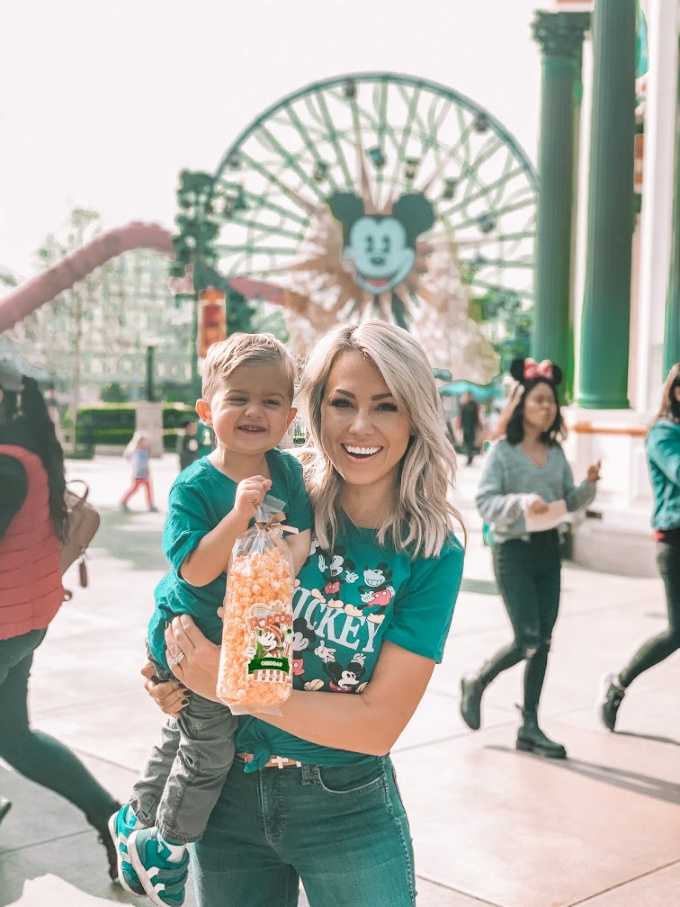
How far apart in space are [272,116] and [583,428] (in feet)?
82.0

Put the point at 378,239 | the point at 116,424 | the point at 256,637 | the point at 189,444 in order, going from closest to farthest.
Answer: the point at 256,637 < the point at 189,444 < the point at 378,239 < the point at 116,424

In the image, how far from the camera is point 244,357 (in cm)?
249

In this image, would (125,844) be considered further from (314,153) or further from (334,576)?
(314,153)

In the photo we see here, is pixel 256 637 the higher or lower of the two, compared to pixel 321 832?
higher

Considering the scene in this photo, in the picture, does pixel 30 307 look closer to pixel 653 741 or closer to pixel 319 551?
pixel 653 741

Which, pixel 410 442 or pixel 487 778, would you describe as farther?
pixel 487 778

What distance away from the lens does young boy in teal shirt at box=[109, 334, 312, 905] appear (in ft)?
7.63

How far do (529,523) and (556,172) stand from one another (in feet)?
38.0

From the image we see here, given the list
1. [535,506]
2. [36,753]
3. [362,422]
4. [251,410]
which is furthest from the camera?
[535,506]

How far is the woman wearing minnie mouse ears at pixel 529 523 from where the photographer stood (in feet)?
19.4

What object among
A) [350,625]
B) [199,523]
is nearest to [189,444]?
[199,523]

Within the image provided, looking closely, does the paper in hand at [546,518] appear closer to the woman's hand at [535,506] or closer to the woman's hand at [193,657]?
the woman's hand at [535,506]

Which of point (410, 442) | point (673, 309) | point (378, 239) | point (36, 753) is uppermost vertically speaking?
point (378, 239)

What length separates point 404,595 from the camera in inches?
93.5
